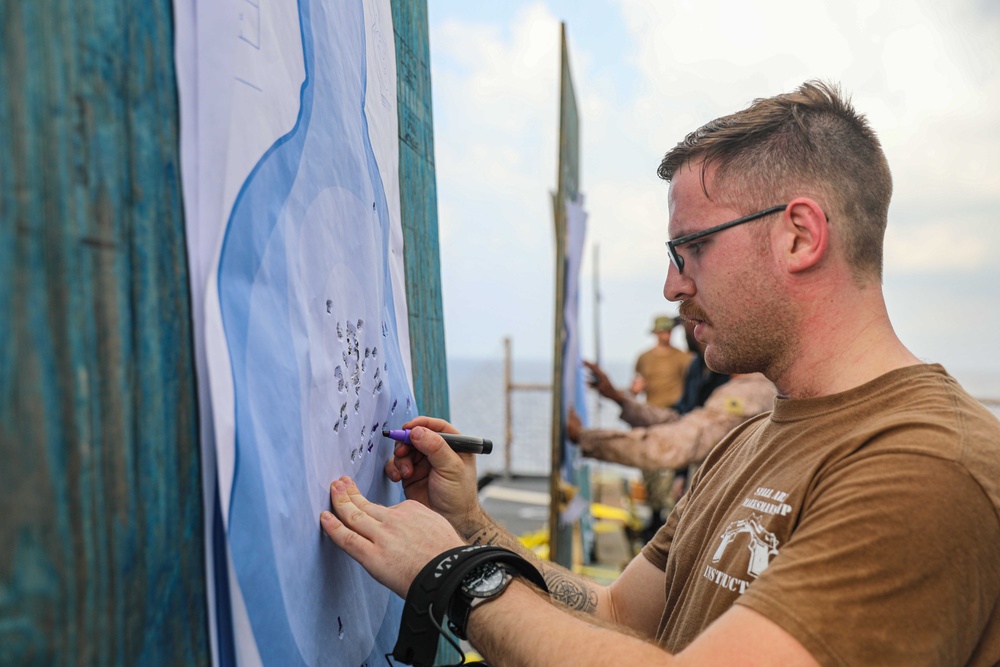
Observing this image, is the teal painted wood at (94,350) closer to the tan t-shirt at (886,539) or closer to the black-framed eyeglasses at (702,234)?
the tan t-shirt at (886,539)

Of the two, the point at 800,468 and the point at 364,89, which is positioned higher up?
the point at 364,89

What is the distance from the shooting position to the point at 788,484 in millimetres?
943

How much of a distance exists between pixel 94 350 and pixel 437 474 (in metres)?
0.70

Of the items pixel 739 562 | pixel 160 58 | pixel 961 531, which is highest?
pixel 160 58

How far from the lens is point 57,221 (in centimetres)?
44

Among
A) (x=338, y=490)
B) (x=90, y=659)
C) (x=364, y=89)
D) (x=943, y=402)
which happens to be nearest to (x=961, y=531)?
(x=943, y=402)

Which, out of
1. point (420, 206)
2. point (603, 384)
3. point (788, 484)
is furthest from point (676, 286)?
point (603, 384)

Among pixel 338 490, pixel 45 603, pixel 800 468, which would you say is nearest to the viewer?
pixel 45 603

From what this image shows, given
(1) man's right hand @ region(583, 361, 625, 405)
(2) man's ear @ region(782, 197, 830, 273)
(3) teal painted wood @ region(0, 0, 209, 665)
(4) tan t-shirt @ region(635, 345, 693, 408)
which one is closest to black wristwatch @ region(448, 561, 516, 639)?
(3) teal painted wood @ region(0, 0, 209, 665)

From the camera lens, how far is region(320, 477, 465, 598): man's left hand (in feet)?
2.74

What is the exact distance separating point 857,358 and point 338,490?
30.3 inches

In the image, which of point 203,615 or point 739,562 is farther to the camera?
point 739,562

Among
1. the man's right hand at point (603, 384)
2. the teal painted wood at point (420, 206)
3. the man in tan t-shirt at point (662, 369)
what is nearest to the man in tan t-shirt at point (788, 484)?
the teal painted wood at point (420, 206)

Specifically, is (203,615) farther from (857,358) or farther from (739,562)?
(857,358)
